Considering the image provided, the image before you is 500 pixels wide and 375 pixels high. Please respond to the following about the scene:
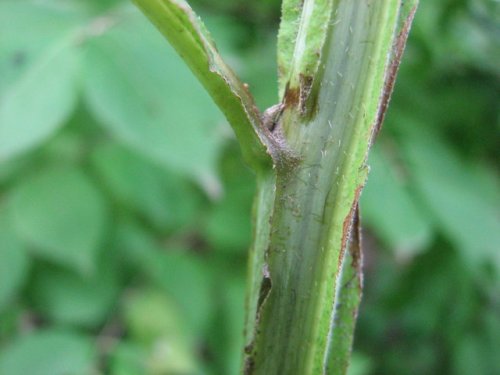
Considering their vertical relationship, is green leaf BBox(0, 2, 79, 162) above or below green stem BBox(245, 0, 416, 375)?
above

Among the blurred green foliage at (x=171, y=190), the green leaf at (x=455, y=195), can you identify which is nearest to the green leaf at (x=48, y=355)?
the blurred green foliage at (x=171, y=190)

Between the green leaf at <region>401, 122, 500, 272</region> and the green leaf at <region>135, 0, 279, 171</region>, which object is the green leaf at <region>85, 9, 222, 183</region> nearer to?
the green leaf at <region>401, 122, 500, 272</region>

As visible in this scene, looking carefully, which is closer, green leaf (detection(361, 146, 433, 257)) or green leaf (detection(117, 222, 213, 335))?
green leaf (detection(361, 146, 433, 257))

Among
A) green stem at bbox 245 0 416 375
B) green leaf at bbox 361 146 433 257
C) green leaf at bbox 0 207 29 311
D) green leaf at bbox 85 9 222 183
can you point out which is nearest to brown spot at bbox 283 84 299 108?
green stem at bbox 245 0 416 375

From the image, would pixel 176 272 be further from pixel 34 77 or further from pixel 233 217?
pixel 34 77

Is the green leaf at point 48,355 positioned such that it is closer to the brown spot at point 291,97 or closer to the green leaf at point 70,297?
the green leaf at point 70,297

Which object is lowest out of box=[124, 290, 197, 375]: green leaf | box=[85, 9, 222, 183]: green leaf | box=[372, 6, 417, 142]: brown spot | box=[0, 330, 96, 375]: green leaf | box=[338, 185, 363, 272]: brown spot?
box=[338, 185, 363, 272]: brown spot

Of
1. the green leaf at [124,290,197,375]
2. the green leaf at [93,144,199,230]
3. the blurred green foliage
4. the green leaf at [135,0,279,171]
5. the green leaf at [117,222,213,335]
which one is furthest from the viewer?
the green leaf at [117,222,213,335]
